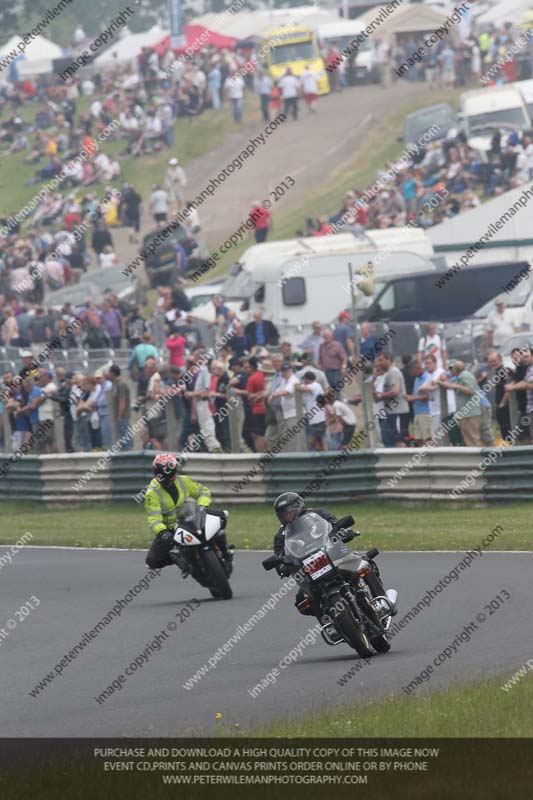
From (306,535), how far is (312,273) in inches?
736

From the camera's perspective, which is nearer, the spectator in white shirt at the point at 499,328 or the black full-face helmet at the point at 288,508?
the black full-face helmet at the point at 288,508

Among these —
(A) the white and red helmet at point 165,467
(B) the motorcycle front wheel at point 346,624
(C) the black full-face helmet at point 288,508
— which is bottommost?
(A) the white and red helmet at point 165,467

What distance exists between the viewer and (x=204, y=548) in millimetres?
14219

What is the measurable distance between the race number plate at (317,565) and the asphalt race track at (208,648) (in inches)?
24.8

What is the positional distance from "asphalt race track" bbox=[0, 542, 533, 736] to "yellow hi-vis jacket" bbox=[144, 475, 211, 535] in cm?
78

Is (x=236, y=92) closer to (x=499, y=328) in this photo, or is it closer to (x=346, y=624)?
(x=499, y=328)

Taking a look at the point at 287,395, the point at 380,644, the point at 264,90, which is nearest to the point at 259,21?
the point at 264,90

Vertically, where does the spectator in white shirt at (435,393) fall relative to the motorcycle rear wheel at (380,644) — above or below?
below

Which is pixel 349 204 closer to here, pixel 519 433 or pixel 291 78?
pixel 291 78

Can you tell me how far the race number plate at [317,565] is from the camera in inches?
423

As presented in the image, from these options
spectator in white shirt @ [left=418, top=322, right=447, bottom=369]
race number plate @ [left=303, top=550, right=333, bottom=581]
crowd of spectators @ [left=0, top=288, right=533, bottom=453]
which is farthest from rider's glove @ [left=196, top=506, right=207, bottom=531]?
spectator in white shirt @ [left=418, top=322, right=447, bottom=369]

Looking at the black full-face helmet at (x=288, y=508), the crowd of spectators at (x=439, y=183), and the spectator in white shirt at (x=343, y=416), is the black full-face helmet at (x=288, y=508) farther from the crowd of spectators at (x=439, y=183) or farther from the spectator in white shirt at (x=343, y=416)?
the crowd of spectators at (x=439, y=183)

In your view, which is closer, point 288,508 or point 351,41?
point 288,508

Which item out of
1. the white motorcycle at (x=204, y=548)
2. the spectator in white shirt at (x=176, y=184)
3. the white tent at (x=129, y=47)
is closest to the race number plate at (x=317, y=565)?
the white motorcycle at (x=204, y=548)
